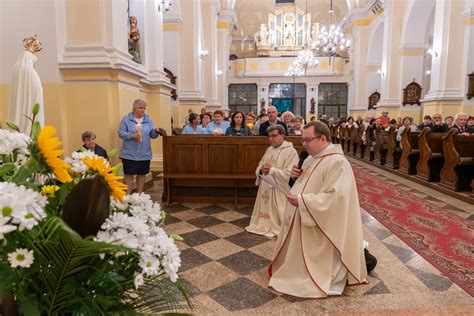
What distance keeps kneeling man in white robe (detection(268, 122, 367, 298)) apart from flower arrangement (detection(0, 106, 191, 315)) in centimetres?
216

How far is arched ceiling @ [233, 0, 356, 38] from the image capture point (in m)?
27.8

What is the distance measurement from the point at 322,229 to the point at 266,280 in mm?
745

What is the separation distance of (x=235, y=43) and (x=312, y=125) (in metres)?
26.6

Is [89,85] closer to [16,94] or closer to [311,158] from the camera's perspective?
[16,94]

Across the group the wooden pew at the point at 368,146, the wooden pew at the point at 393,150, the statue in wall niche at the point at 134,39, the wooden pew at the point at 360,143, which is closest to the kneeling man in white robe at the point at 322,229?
the statue in wall niche at the point at 134,39

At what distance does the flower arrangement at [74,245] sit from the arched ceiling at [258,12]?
28.8 metres

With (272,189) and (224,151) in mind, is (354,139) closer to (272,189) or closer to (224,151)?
(224,151)

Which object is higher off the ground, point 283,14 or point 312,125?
point 283,14

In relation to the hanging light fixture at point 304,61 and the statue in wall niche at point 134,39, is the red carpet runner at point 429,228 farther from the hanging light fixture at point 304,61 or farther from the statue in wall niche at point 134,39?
the hanging light fixture at point 304,61

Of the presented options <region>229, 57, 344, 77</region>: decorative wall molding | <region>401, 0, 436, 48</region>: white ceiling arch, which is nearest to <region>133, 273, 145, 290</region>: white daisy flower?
<region>401, 0, 436, 48</region>: white ceiling arch

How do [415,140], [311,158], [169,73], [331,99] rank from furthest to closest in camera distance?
[331,99]
[169,73]
[415,140]
[311,158]

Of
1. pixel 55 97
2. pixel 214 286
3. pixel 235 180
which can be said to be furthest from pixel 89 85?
pixel 214 286

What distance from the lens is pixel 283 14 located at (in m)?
27.2

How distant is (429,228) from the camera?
474cm
